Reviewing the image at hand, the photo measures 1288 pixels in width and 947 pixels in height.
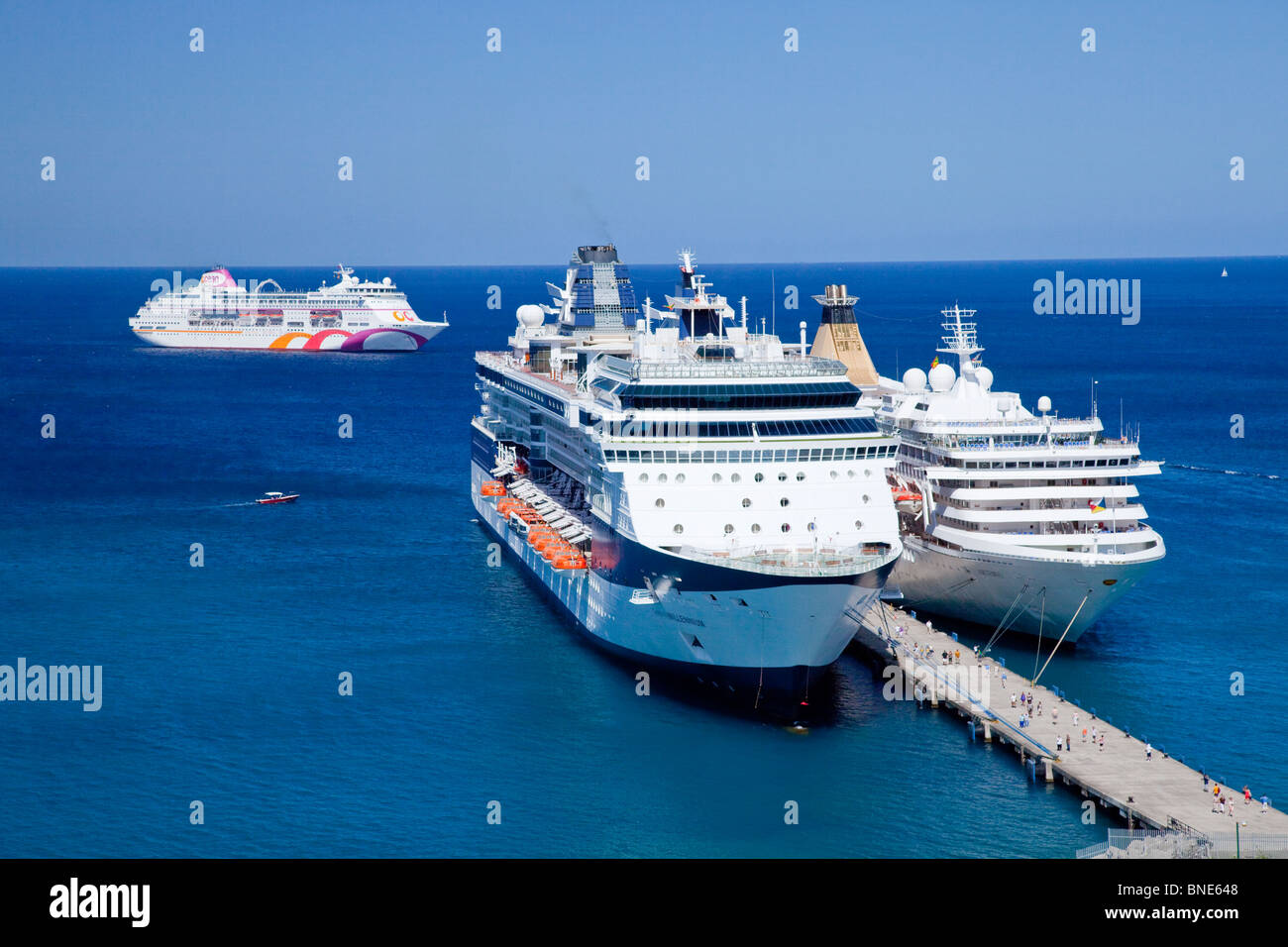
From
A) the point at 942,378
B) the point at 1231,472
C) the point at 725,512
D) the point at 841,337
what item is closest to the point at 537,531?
the point at 725,512

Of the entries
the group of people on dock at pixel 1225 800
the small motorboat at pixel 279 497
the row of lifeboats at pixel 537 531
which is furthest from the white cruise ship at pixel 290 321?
the group of people on dock at pixel 1225 800

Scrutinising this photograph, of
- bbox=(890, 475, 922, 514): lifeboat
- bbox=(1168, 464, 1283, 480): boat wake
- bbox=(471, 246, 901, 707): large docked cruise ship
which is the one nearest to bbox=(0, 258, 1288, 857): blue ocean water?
bbox=(1168, 464, 1283, 480): boat wake

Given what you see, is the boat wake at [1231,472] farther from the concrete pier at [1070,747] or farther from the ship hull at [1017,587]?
the concrete pier at [1070,747]

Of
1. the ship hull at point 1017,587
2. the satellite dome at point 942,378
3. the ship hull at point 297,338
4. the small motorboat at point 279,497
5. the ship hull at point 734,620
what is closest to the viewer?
the ship hull at point 734,620

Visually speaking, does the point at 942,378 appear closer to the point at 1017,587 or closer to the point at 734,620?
the point at 1017,587

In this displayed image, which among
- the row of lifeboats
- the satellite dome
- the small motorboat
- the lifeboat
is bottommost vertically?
the small motorboat

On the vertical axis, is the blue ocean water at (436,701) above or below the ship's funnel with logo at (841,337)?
below

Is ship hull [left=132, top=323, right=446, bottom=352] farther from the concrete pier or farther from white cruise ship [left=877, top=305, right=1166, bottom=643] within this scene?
the concrete pier
